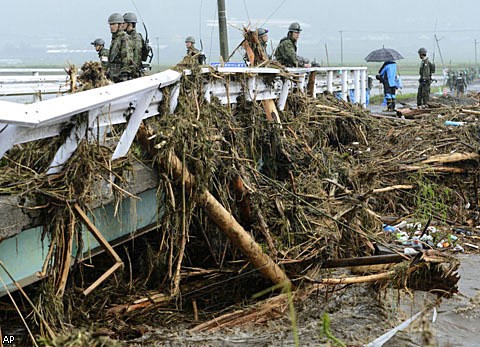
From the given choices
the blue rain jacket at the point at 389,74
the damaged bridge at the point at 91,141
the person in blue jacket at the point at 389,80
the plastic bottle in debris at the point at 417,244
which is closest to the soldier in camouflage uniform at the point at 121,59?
the damaged bridge at the point at 91,141

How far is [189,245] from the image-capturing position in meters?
7.00

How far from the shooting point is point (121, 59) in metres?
11.3

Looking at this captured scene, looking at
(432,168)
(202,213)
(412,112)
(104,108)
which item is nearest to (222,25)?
(432,168)

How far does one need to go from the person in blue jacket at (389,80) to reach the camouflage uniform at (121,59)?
11.0 m

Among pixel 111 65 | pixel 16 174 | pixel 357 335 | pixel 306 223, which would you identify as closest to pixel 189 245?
pixel 306 223

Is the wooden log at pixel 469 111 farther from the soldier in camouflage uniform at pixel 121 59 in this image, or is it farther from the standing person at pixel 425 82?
the standing person at pixel 425 82

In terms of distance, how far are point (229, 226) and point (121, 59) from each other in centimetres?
549

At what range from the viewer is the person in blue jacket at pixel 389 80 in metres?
21.7

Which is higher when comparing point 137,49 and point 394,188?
point 137,49

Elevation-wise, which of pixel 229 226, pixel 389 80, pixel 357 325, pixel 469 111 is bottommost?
pixel 357 325

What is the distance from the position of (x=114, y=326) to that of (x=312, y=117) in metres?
6.57

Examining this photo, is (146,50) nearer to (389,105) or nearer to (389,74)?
(389,105)

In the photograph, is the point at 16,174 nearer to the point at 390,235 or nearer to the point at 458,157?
the point at 390,235

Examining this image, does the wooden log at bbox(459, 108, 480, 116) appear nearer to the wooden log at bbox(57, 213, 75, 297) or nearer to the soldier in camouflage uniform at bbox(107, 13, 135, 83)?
the soldier in camouflage uniform at bbox(107, 13, 135, 83)
